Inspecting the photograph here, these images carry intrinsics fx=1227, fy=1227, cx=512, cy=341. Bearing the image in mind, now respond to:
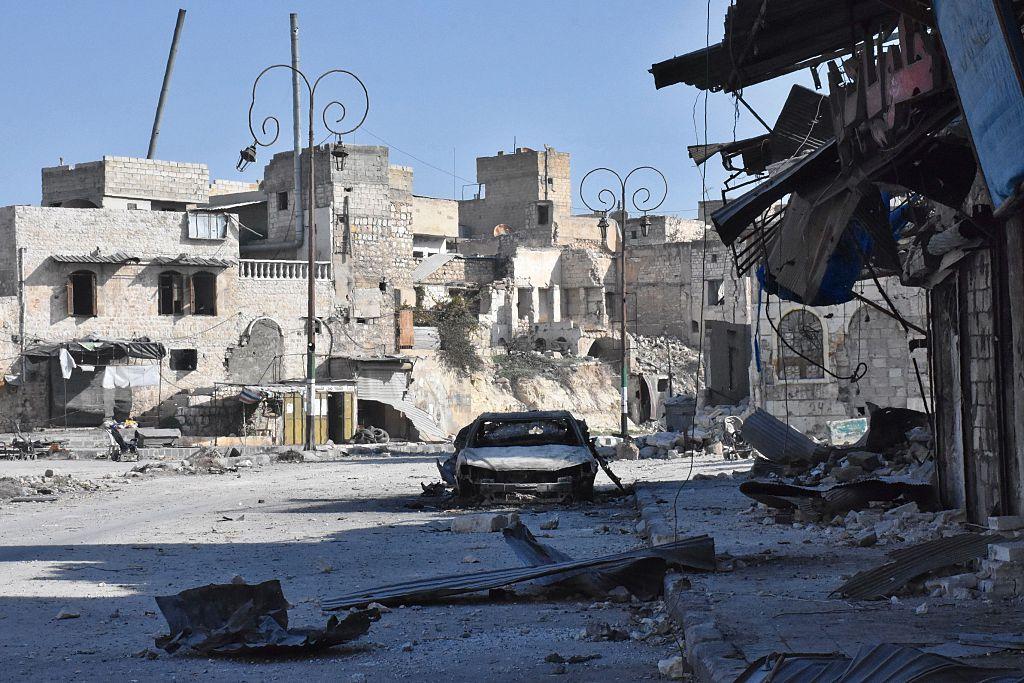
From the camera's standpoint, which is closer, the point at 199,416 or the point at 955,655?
the point at 955,655

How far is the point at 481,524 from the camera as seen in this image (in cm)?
1352

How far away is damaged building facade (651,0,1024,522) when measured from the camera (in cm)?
796

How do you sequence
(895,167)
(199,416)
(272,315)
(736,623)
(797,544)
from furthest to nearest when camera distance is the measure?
1. (272,315)
2. (199,416)
3. (797,544)
4. (895,167)
5. (736,623)

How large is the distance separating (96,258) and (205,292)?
4.38 metres

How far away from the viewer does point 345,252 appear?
5178cm

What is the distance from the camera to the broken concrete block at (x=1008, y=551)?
7.29 meters

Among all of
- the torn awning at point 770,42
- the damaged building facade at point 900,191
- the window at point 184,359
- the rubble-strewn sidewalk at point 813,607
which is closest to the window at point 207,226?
the window at point 184,359

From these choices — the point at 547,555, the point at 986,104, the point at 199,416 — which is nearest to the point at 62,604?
the point at 547,555

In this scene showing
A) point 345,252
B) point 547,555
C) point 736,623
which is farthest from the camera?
point 345,252

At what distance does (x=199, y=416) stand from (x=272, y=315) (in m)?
6.00

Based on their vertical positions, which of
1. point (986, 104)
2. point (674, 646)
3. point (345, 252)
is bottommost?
point (674, 646)

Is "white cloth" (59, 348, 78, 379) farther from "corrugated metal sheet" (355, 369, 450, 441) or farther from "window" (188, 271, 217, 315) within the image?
"corrugated metal sheet" (355, 369, 450, 441)

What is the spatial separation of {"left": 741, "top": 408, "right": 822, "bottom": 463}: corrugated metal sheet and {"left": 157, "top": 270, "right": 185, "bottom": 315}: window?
3109 cm

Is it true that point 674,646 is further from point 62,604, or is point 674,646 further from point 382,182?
point 382,182
